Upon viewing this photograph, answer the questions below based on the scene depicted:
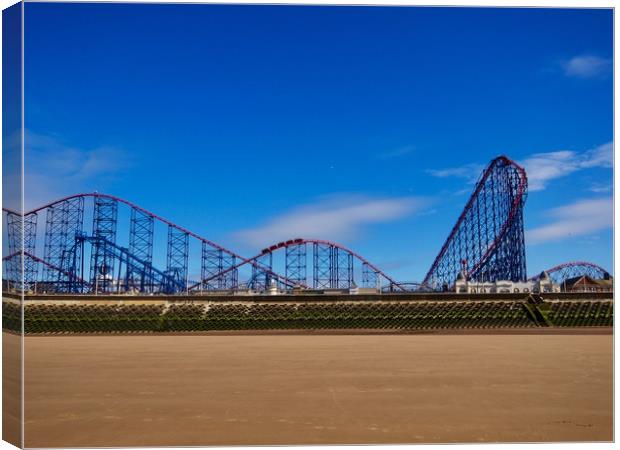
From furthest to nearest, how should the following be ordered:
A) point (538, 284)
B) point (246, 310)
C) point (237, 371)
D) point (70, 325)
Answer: point (538, 284) → point (246, 310) → point (70, 325) → point (237, 371)

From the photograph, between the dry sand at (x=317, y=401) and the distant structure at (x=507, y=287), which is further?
the distant structure at (x=507, y=287)

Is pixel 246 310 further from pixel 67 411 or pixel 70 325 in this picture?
pixel 67 411

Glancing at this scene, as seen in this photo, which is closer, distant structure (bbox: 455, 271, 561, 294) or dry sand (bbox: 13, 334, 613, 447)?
dry sand (bbox: 13, 334, 613, 447)

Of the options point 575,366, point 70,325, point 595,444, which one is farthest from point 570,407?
point 70,325

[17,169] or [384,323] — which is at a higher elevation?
[17,169]

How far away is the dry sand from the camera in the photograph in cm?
361

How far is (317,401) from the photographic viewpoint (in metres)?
4.50

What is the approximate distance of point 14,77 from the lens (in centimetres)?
387

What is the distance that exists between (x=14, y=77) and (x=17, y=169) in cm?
62

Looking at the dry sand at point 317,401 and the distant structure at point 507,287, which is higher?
the distant structure at point 507,287

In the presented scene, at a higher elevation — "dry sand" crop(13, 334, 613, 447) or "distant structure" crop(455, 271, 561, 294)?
"distant structure" crop(455, 271, 561, 294)

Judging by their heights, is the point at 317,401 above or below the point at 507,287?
below

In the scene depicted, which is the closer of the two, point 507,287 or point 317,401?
point 317,401

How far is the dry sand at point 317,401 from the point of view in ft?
11.8
